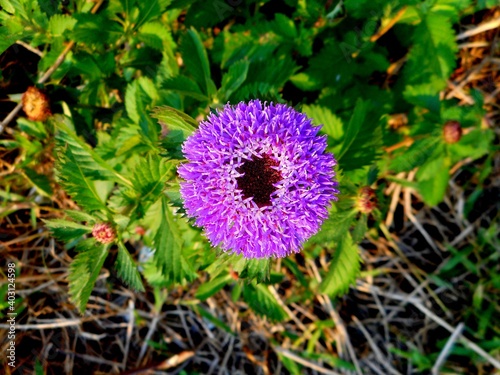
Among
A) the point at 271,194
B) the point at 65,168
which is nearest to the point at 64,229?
the point at 65,168

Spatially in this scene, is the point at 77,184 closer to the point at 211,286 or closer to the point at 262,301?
the point at 211,286

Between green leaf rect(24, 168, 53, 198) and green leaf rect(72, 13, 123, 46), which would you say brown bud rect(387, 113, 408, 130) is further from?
green leaf rect(24, 168, 53, 198)

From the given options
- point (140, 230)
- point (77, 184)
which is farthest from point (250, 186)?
point (140, 230)

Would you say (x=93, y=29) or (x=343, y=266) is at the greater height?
(x=93, y=29)

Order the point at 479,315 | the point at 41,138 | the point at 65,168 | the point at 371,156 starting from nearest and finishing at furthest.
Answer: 1. the point at 65,168
2. the point at 371,156
3. the point at 41,138
4. the point at 479,315

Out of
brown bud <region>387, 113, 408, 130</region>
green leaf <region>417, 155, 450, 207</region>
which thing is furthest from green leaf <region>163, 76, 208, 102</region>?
brown bud <region>387, 113, 408, 130</region>

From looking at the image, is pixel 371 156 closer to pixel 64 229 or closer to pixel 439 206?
pixel 64 229
